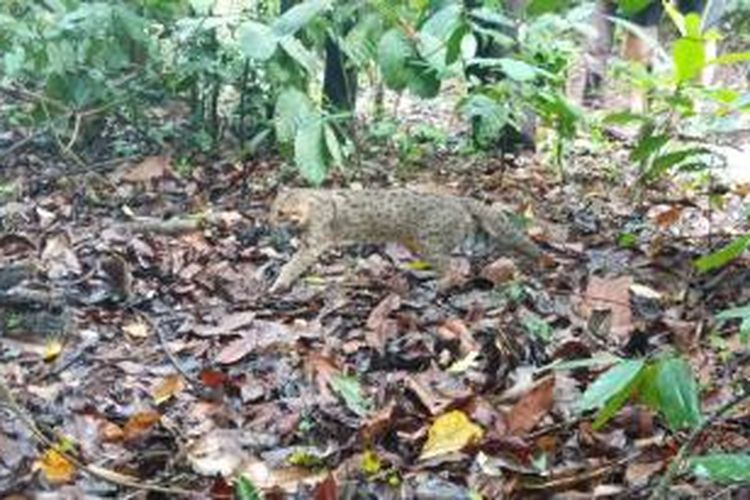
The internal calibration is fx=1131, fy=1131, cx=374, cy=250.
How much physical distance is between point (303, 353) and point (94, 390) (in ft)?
2.21

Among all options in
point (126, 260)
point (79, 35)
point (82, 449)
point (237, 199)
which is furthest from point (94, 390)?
point (79, 35)

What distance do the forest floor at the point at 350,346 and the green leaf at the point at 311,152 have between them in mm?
369

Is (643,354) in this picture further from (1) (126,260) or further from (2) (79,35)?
(2) (79,35)

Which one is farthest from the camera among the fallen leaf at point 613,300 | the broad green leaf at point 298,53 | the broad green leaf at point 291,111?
the broad green leaf at point 291,111

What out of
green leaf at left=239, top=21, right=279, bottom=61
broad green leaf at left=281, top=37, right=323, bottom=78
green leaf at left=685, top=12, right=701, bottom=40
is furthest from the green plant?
broad green leaf at left=281, top=37, right=323, bottom=78

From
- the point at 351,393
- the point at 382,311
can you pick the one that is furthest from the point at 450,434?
the point at 382,311

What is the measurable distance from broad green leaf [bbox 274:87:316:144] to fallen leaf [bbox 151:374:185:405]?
205cm

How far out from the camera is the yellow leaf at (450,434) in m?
2.87

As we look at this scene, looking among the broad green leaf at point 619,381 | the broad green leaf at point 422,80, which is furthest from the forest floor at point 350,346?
the broad green leaf at point 422,80

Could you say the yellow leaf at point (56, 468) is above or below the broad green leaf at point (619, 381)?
below

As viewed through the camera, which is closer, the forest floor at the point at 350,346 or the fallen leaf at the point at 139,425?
the forest floor at the point at 350,346

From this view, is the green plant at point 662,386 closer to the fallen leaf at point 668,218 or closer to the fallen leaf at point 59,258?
the fallen leaf at point 668,218

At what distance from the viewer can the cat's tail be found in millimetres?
4582

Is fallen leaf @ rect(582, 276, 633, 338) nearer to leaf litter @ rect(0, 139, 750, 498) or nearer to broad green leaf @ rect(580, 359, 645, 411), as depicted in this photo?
leaf litter @ rect(0, 139, 750, 498)
